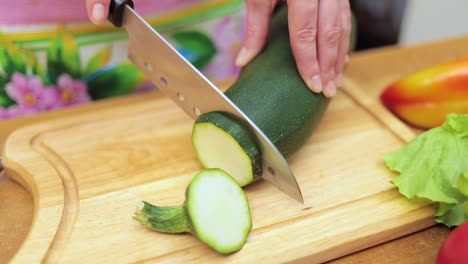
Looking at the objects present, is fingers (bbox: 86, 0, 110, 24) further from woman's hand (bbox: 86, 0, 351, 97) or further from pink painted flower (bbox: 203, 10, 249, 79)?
pink painted flower (bbox: 203, 10, 249, 79)

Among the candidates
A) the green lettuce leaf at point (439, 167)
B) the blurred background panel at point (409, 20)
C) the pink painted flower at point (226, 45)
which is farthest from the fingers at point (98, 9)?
the blurred background panel at point (409, 20)

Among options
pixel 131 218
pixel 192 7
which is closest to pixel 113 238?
pixel 131 218

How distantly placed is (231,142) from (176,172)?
231 mm

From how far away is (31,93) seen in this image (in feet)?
5.68

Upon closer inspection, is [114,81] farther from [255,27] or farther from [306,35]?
[306,35]

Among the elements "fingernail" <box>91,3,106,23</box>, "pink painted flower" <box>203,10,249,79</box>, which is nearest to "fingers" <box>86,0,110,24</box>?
"fingernail" <box>91,3,106,23</box>

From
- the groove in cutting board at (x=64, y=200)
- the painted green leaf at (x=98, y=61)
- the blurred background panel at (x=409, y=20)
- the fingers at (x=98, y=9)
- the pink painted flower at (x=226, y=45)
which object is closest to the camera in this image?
the groove in cutting board at (x=64, y=200)

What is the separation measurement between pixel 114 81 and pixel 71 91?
5.6 inches

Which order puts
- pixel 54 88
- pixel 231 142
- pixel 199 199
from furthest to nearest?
pixel 54 88 < pixel 231 142 < pixel 199 199

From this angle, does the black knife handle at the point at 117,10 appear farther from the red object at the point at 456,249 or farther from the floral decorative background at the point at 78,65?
the red object at the point at 456,249

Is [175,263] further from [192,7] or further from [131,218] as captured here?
[192,7]

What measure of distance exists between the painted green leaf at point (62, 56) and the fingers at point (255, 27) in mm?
545

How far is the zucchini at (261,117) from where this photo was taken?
51.3 inches

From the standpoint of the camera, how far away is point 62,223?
1.27m
